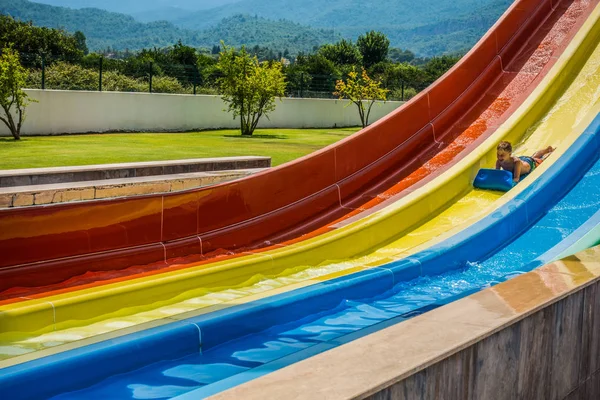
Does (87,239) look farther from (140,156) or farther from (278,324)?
(140,156)

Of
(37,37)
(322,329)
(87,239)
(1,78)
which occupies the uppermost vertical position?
(37,37)

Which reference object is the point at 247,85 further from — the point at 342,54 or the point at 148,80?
the point at 342,54

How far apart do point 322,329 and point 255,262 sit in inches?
38.9

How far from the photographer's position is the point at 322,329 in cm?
470

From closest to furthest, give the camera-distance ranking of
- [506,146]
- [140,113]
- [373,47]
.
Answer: [506,146]
[140,113]
[373,47]

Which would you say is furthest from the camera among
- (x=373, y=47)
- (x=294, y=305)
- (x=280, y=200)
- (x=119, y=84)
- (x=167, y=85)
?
(x=373, y=47)

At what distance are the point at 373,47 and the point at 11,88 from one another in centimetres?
6250

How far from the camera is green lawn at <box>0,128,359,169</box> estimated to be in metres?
12.1

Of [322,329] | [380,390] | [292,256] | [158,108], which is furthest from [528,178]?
[158,108]

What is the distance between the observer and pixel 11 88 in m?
14.6

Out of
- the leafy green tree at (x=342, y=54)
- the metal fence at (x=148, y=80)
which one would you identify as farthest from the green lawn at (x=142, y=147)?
the leafy green tree at (x=342, y=54)

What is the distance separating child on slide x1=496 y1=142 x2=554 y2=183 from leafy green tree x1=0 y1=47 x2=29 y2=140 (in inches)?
404

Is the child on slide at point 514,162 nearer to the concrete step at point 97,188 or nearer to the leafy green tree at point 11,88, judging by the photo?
the concrete step at point 97,188

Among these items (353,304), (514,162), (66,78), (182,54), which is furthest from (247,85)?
(182,54)
